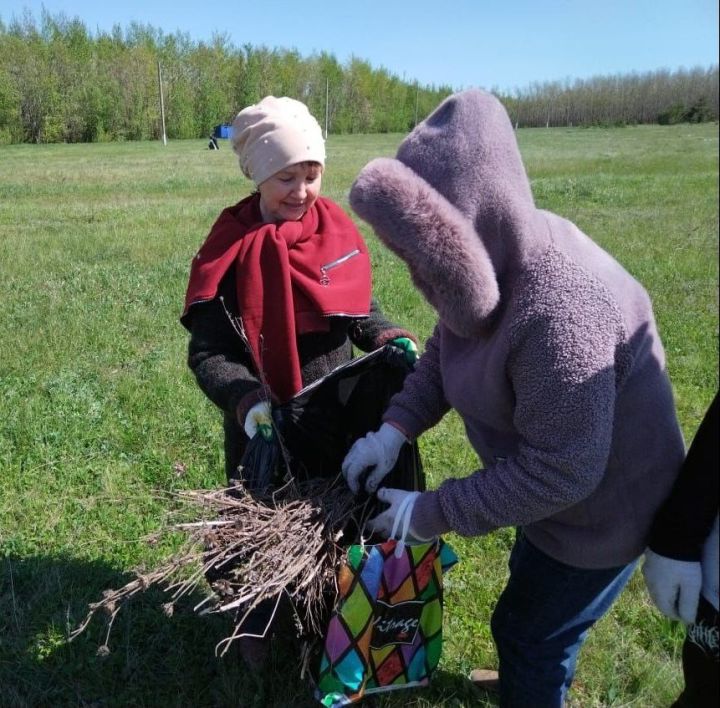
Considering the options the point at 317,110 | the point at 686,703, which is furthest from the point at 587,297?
the point at 317,110

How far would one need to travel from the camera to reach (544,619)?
1715mm

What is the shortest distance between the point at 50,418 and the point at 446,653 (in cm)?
257

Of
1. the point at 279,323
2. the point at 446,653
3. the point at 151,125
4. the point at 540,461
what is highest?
the point at 151,125

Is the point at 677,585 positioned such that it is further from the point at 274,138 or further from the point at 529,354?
the point at 274,138

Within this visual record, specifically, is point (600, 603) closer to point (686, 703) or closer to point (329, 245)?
point (686, 703)

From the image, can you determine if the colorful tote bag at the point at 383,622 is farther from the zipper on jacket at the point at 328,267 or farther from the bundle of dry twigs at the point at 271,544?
the zipper on jacket at the point at 328,267

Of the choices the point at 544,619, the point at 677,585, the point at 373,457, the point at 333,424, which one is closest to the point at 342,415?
the point at 333,424

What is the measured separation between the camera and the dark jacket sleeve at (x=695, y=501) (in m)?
1.33

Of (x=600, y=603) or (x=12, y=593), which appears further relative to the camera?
(x=12, y=593)

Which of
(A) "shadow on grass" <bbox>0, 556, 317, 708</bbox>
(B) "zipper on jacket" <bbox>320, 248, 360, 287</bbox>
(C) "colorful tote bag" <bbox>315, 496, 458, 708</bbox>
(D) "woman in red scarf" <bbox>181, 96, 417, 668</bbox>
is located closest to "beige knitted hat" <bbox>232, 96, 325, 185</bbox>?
(D) "woman in red scarf" <bbox>181, 96, 417, 668</bbox>

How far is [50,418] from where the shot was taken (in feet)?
→ 12.7

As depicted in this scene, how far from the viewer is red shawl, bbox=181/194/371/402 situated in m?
2.10

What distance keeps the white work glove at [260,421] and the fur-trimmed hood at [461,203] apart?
2.57 feet

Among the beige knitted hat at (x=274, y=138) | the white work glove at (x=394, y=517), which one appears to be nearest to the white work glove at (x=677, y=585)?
the white work glove at (x=394, y=517)
